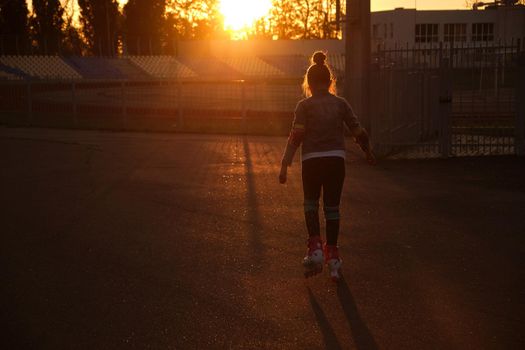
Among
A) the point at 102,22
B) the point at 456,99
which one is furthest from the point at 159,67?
the point at 456,99

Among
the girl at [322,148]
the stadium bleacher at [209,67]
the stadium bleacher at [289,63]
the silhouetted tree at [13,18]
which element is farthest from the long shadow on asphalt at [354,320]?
the silhouetted tree at [13,18]

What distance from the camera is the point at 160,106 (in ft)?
96.6

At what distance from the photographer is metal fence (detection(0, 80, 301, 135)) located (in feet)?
90.8

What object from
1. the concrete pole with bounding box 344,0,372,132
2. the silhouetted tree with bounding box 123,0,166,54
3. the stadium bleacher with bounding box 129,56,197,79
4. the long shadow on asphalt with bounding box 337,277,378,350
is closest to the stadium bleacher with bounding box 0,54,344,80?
the stadium bleacher with bounding box 129,56,197,79

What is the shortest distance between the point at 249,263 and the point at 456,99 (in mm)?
10421

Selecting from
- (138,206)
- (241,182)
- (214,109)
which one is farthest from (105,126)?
(138,206)

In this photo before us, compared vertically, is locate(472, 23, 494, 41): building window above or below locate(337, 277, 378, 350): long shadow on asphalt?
above

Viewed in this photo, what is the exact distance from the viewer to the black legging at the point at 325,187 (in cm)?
676

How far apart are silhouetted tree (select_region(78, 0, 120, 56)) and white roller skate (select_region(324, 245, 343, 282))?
72.7m

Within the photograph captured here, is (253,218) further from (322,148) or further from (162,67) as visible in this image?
(162,67)

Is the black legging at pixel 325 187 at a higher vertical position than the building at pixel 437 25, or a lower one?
lower

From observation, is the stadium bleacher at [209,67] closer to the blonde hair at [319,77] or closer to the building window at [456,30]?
the building window at [456,30]

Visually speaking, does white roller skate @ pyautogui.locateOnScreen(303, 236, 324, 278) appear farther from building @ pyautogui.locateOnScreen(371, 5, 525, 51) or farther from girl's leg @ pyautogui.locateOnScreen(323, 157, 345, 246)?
building @ pyautogui.locateOnScreen(371, 5, 525, 51)

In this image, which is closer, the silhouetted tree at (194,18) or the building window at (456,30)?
the building window at (456,30)
